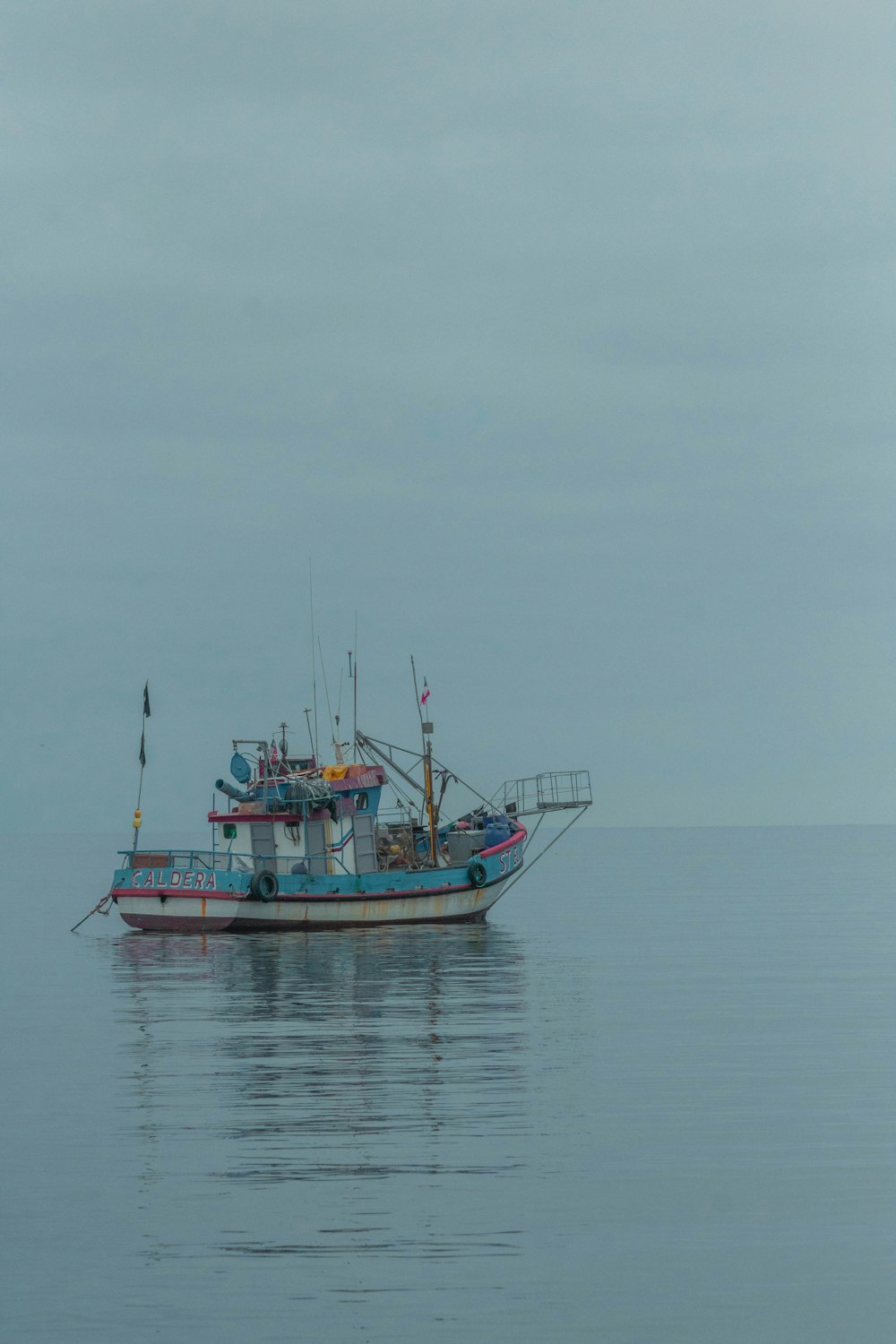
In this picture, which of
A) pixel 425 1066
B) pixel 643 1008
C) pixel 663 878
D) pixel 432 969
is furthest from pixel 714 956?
pixel 663 878

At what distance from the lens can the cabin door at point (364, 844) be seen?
55.1 meters

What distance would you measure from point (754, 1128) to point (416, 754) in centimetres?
3508

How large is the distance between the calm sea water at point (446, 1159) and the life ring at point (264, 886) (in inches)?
326

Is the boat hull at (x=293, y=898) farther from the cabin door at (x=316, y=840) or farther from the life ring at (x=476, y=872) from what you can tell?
the cabin door at (x=316, y=840)

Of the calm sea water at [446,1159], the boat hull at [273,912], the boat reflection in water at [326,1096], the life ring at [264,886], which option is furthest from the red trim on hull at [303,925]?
the calm sea water at [446,1159]

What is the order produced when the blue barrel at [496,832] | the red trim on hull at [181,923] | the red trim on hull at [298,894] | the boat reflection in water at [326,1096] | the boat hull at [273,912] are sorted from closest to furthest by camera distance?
the boat reflection in water at [326,1096] → the red trim on hull at [298,894] → the boat hull at [273,912] → the red trim on hull at [181,923] → the blue barrel at [496,832]

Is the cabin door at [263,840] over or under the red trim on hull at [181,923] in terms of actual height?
over

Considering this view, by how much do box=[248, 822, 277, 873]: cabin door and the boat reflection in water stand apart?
27.8 feet

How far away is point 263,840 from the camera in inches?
2196

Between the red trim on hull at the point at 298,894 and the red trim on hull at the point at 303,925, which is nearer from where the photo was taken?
the red trim on hull at the point at 298,894

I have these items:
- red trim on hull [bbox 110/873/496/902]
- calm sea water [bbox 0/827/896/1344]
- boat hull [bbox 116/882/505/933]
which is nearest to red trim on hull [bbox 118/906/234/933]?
boat hull [bbox 116/882/505/933]

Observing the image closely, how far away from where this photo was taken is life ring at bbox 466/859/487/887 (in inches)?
2211

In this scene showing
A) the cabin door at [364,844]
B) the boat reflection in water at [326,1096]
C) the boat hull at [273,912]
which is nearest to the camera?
the boat reflection in water at [326,1096]

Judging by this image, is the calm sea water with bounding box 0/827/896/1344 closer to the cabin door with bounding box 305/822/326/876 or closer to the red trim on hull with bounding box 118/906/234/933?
the red trim on hull with bounding box 118/906/234/933
